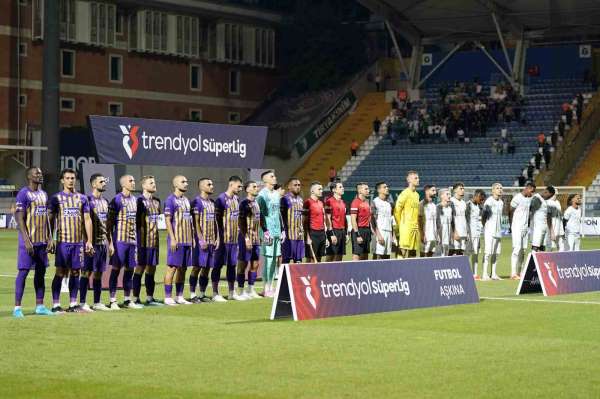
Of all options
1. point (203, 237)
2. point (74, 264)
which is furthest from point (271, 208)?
point (74, 264)

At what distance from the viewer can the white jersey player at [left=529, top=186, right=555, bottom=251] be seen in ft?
84.9

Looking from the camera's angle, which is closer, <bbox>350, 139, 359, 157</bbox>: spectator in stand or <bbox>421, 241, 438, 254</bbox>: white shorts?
<bbox>421, 241, 438, 254</bbox>: white shorts

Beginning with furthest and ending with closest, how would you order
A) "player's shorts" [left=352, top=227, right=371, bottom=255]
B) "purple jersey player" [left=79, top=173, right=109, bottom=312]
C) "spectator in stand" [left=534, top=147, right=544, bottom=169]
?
"spectator in stand" [left=534, top=147, right=544, bottom=169], "player's shorts" [left=352, top=227, right=371, bottom=255], "purple jersey player" [left=79, top=173, right=109, bottom=312]

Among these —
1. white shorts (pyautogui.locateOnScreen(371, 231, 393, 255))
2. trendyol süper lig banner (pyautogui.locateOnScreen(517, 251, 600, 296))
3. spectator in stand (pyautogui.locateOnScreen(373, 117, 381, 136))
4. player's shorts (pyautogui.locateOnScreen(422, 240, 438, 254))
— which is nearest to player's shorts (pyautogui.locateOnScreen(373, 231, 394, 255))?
white shorts (pyautogui.locateOnScreen(371, 231, 393, 255))

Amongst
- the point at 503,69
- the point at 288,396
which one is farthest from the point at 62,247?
the point at 503,69

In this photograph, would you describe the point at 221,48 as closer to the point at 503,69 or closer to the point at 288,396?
the point at 503,69

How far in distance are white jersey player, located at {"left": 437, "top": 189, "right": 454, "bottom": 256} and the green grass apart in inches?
279

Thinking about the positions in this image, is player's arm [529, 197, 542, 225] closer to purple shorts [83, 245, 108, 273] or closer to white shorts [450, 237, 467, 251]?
white shorts [450, 237, 467, 251]

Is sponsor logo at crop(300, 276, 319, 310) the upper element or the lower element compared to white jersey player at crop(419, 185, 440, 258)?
lower

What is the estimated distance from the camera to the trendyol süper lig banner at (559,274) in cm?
2003

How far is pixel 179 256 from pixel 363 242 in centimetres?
618

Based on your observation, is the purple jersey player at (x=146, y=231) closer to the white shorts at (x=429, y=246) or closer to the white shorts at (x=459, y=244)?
the white shorts at (x=429, y=246)

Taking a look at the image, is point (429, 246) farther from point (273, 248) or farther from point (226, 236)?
point (226, 236)

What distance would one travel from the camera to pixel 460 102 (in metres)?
59.3
